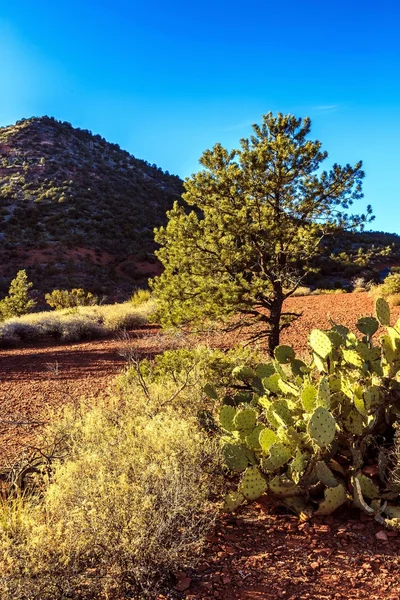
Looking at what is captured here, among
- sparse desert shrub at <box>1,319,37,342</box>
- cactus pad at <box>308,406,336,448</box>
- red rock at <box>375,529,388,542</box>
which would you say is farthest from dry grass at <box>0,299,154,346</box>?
red rock at <box>375,529,388,542</box>

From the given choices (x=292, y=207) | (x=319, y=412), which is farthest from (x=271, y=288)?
(x=319, y=412)

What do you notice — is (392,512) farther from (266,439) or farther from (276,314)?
(276,314)

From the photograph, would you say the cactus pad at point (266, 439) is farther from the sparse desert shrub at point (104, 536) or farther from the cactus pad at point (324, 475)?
the sparse desert shrub at point (104, 536)

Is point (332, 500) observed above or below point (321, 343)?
→ below

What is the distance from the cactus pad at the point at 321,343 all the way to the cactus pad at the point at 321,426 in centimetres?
115

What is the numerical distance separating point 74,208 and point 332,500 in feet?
136

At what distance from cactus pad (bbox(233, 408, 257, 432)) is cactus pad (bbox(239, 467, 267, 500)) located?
0.57 meters

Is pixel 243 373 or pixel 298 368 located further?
pixel 243 373

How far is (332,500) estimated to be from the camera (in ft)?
12.3

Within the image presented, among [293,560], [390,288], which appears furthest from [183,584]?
[390,288]

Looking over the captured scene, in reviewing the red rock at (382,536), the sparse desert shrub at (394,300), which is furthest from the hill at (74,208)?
the red rock at (382,536)

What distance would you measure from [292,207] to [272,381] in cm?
333

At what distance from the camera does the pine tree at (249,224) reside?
22.4ft

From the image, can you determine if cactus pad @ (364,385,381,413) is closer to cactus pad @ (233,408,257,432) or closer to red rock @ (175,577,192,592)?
cactus pad @ (233,408,257,432)
